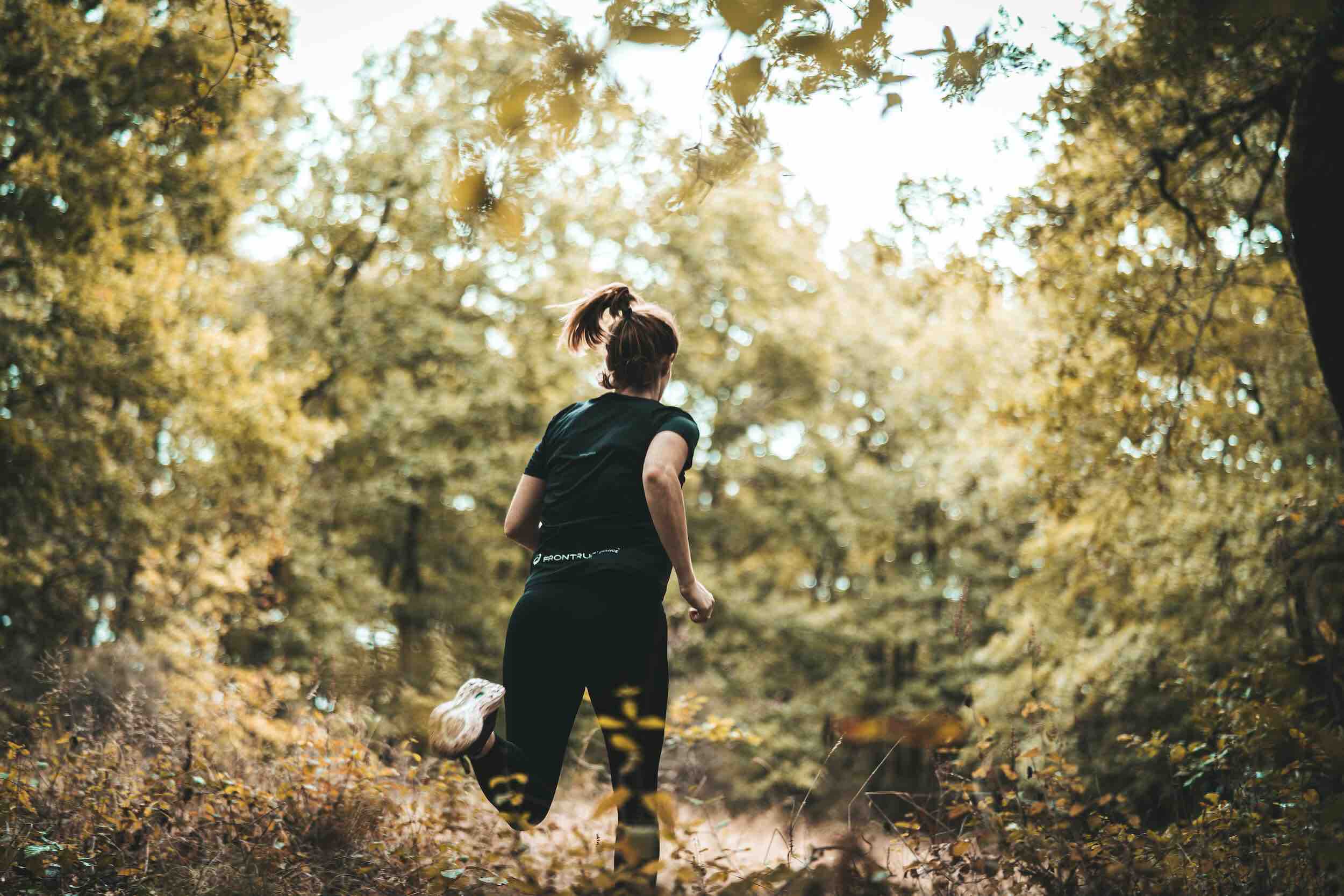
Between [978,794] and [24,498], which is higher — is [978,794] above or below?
below

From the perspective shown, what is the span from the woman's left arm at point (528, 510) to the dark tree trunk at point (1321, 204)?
2990mm

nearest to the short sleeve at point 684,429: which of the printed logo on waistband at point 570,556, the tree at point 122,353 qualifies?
the printed logo on waistband at point 570,556

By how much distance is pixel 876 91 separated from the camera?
9.05 feet

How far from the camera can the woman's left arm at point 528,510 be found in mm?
3355

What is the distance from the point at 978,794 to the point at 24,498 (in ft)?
33.6

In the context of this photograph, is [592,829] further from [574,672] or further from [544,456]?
[544,456]

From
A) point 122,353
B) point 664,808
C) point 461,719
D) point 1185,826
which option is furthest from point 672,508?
point 122,353

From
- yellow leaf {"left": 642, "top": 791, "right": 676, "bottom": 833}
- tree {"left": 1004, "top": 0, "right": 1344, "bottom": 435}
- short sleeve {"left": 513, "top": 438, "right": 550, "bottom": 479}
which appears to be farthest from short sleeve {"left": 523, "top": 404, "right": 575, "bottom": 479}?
tree {"left": 1004, "top": 0, "right": 1344, "bottom": 435}

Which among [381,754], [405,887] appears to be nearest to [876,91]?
[405,887]

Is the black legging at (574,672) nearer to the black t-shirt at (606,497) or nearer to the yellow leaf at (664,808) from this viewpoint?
the black t-shirt at (606,497)

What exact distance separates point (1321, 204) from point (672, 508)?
9.24 ft

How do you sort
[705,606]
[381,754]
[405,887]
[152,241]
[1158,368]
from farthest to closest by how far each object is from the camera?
[152,241] < [1158,368] < [381,754] < [405,887] < [705,606]

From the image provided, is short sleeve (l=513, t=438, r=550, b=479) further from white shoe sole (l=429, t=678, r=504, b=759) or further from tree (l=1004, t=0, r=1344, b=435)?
tree (l=1004, t=0, r=1344, b=435)

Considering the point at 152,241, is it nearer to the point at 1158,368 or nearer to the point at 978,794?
the point at 1158,368
